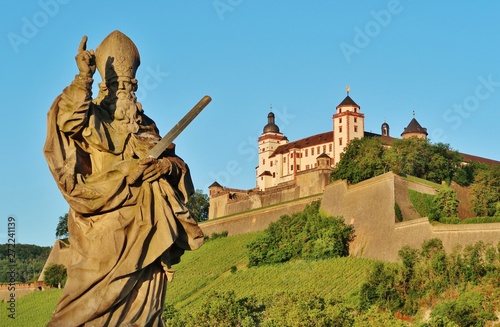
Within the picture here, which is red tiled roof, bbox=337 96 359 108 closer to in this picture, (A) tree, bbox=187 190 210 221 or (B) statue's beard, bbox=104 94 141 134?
(A) tree, bbox=187 190 210 221

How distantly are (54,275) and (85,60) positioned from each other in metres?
81.2

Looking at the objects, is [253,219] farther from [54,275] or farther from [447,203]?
[447,203]

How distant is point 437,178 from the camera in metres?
76.8

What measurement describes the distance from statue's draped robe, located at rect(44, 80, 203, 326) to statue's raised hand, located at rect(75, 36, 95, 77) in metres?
0.08

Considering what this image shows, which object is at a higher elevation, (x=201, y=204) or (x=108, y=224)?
(x=201, y=204)

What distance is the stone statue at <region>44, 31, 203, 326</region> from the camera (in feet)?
20.4

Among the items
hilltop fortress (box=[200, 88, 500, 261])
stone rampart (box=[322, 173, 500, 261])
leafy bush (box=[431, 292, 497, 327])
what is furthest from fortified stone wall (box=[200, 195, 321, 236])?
leafy bush (box=[431, 292, 497, 327])

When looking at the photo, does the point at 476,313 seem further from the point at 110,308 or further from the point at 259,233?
the point at 110,308

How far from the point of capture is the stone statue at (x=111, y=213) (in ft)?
20.4

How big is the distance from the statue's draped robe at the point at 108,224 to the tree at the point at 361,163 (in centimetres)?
6741

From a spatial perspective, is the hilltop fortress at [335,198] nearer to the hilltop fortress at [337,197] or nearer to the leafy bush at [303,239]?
the hilltop fortress at [337,197]

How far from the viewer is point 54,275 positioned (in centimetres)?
8569

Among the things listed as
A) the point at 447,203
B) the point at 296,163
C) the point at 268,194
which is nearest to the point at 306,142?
the point at 296,163

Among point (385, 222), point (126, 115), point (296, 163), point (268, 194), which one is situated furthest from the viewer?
point (296, 163)
